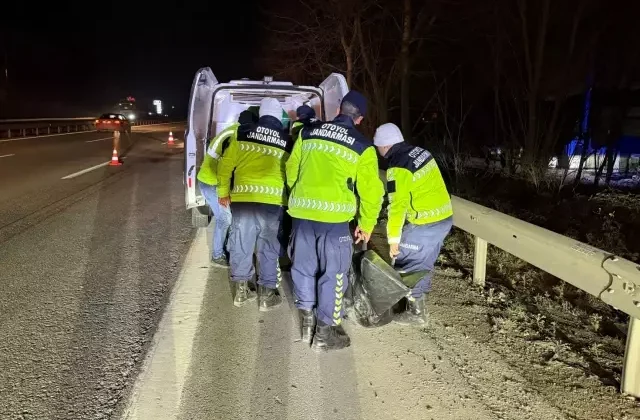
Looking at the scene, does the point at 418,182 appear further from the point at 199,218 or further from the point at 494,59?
the point at 494,59

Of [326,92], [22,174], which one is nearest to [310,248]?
[326,92]

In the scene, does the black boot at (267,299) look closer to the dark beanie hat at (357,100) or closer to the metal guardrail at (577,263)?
the dark beanie hat at (357,100)

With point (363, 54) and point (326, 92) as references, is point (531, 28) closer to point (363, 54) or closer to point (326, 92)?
point (363, 54)

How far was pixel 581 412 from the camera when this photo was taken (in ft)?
10.1

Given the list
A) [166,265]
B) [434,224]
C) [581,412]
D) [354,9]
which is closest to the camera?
[581,412]

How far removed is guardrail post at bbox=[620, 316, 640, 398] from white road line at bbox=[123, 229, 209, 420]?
2586 millimetres

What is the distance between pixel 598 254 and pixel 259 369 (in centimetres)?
225

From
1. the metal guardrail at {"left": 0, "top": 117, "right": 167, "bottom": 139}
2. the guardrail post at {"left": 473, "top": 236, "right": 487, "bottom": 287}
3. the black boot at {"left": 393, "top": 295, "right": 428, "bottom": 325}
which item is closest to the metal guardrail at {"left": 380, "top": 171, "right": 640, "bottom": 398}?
the guardrail post at {"left": 473, "top": 236, "right": 487, "bottom": 287}

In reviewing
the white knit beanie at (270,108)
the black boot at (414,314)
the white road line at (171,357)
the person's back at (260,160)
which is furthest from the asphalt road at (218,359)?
the white knit beanie at (270,108)

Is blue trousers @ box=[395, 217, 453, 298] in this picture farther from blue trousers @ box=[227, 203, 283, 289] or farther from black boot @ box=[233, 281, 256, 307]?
black boot @ box=[233, 281, 256, 307]

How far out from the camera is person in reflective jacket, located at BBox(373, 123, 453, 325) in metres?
4.01

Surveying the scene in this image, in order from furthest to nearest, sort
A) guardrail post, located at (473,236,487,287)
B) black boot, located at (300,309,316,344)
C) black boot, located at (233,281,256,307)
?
guardrail post, located at (473,236,487,287) < black boot, located at (233,281,256,307) < black boot, located at (300,309,316,344)

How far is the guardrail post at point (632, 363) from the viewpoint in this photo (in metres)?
A: 3.17

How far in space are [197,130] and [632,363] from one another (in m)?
5.06
